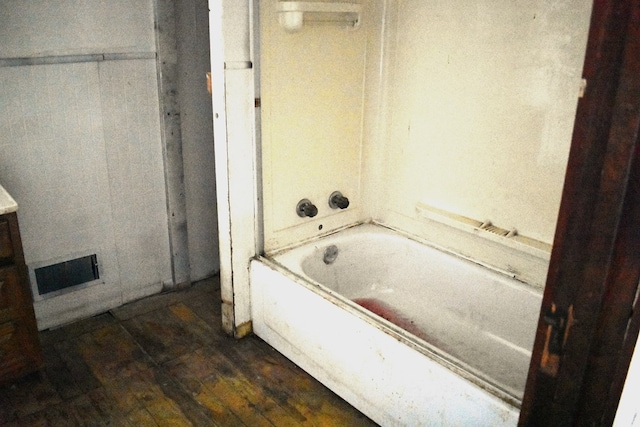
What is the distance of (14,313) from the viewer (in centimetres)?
187

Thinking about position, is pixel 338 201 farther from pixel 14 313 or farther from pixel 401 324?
pixel 14 313

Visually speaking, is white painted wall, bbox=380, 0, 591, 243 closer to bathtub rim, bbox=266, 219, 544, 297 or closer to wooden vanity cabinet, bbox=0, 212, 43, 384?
bathtub rim, bbox=266, 219, 544, 297

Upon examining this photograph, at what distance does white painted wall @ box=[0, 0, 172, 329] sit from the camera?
207cm

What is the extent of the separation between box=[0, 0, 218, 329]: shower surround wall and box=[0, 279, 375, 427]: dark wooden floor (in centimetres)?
26

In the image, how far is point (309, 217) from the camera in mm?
2414

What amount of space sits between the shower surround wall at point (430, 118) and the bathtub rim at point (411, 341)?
29cm

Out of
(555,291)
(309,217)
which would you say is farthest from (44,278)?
(555,291)

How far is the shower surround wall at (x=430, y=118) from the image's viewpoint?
1.93 metres

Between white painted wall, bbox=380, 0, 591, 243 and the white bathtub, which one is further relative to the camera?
white painted wall, bbox=380, 0, 591, 243

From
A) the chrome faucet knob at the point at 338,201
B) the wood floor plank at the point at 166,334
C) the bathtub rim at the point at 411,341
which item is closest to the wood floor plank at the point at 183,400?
the wood floor plank at the point at 166,334

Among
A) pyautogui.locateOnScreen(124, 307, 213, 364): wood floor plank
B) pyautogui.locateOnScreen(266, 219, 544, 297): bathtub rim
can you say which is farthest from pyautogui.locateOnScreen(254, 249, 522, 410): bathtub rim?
pyautogui.locateOnScreen(124, 307, 213, 364): wood floor plank

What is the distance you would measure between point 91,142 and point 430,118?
1.42 metres

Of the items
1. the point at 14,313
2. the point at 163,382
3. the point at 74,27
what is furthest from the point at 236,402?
the point at 74,27

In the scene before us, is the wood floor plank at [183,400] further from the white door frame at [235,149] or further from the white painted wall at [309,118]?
the white painted wall at [309,118]
